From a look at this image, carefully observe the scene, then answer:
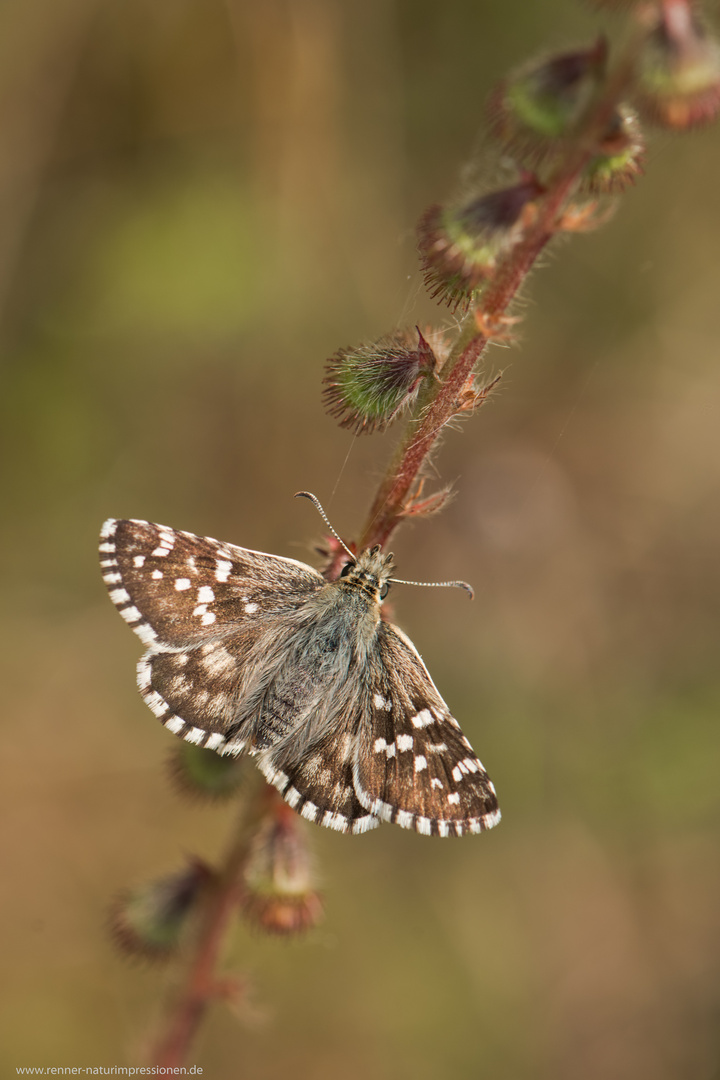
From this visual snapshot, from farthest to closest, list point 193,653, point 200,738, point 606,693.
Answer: point 606,693 < point 193,653 < point 200,738

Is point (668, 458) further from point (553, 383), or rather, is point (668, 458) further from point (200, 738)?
point (200, 738)

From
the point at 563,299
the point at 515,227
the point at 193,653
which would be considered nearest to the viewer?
the point at 515,227

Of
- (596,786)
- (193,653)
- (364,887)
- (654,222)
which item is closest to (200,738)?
(193,653)

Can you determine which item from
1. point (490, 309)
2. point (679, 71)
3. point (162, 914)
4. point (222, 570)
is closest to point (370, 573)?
point (222, 570)

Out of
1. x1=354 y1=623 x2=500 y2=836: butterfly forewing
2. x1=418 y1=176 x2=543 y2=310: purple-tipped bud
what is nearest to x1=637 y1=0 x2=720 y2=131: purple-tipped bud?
x1=418 y1=176 x2=543 y2=310: purple-tipped bud

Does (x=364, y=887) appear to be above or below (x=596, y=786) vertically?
below

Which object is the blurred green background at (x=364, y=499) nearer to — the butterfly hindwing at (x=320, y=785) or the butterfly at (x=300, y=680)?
the butterfly at (x=300, y=680)

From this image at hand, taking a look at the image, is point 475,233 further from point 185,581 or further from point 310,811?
point 310,811
